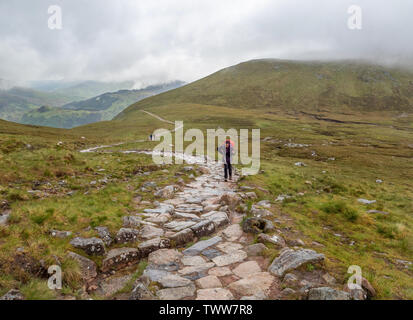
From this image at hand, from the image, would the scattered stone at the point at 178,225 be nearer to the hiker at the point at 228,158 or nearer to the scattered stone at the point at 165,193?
the scattered stone at the point at 165,193

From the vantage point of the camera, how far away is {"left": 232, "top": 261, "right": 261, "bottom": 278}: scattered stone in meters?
6.69

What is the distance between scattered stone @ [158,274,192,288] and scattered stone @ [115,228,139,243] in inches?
104

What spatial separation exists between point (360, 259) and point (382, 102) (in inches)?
9438

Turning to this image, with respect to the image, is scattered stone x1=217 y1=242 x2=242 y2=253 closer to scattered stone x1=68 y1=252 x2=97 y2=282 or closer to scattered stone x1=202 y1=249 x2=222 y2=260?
scattered stone x1=202 y1=249 x2=222 y2=260

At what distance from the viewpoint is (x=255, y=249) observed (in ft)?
25.9

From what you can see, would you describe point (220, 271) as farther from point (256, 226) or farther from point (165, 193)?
point (165, 193)

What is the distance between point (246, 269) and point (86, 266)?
446 centimetres

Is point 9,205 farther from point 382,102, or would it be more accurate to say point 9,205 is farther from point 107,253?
point 382,102

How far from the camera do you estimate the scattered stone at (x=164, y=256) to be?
7.39 meters

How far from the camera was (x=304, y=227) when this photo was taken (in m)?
10.8

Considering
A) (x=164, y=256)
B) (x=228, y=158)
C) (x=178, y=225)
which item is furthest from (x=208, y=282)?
(x=228, y=158)

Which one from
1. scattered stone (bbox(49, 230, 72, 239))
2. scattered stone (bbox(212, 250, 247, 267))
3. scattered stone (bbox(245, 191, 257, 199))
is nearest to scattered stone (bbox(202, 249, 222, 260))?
scattered stone (bbox(212, 250, 247, 267))

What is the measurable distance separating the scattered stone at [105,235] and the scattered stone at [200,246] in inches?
98.9
